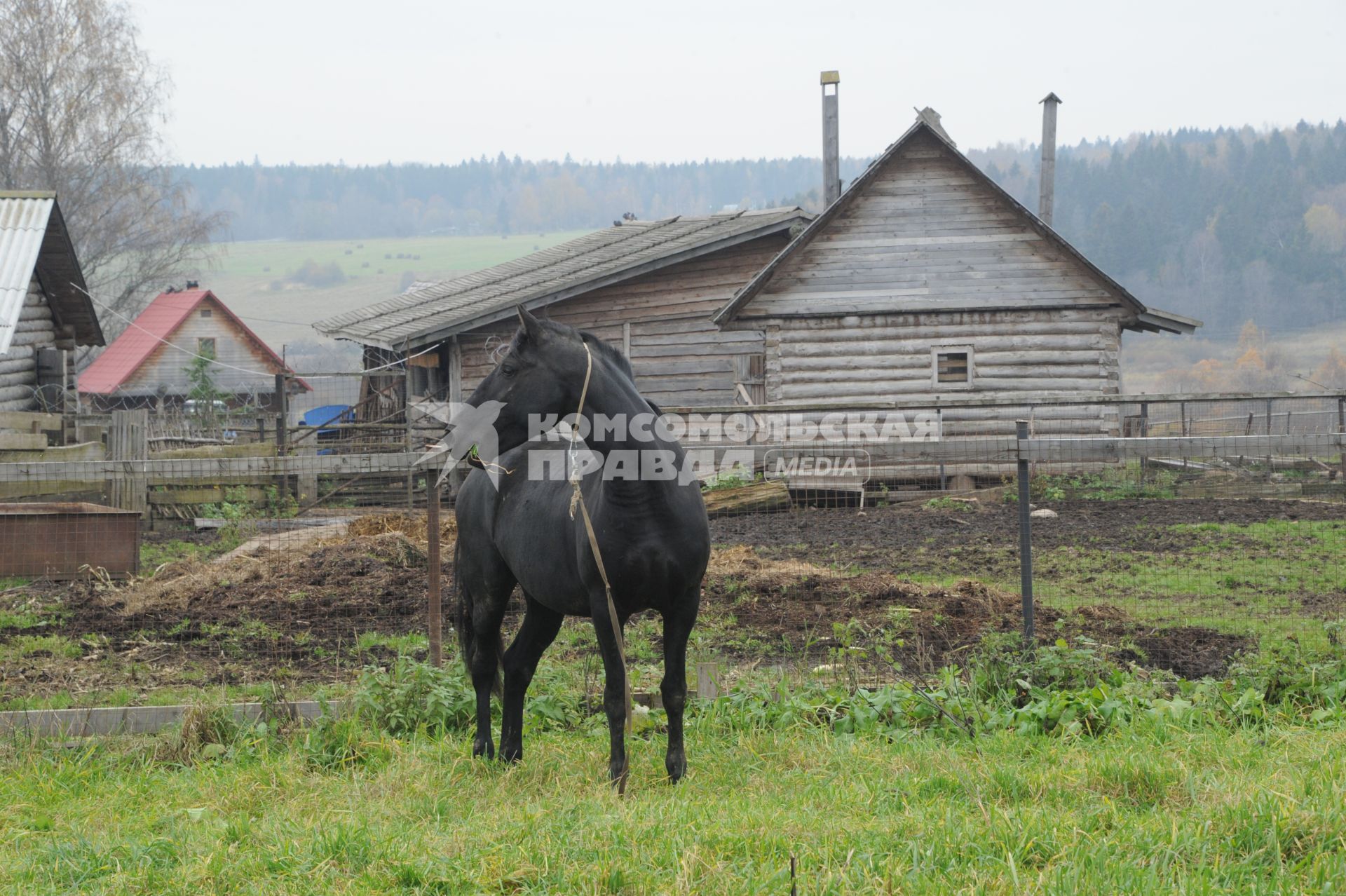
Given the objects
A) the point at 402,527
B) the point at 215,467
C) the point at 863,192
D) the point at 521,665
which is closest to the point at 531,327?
the point at 521,665

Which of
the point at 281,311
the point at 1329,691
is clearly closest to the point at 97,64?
the point at 1329,691

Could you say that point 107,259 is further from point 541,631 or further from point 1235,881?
point 1235,881

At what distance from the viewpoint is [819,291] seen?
17.3 metres

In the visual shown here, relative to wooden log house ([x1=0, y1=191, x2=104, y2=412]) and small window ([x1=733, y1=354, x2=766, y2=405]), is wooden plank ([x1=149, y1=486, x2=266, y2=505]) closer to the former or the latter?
wooden log house ([x1=0, y1=191, x2=104, y2=412])

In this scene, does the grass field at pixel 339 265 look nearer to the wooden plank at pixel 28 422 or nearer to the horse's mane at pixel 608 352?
the wooden plank at pixel 28 422

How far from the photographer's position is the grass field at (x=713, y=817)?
3.08 m

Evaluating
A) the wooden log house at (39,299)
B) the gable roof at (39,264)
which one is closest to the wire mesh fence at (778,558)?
the gable roof at (39,264)

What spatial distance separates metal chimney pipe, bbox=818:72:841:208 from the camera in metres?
20.0

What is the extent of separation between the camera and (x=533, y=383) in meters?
4.43

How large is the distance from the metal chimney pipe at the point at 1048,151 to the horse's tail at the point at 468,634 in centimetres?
1765

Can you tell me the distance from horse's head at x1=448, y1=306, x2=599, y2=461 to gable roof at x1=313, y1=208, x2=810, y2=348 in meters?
13.6

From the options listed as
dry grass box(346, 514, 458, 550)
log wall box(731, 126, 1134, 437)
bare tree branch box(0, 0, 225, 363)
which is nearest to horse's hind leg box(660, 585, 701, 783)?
dry grass box(346, 514, 458, 550)

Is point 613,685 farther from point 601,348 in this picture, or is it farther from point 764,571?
point 764,571

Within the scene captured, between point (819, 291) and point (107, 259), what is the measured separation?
33.1 m
